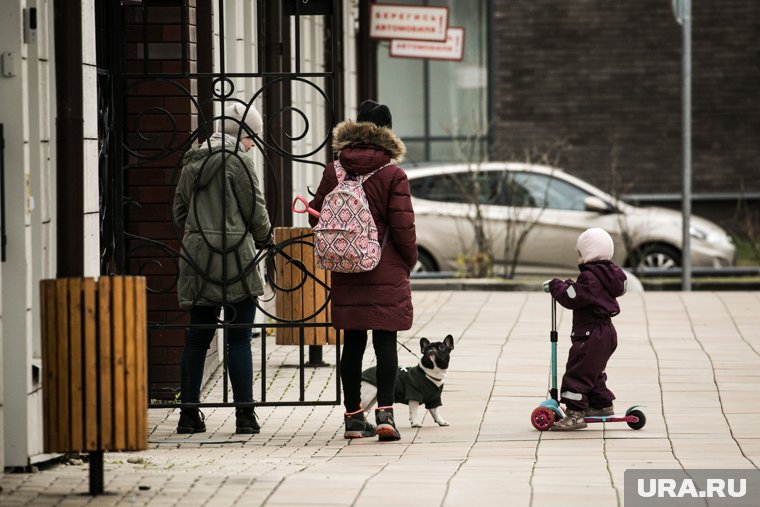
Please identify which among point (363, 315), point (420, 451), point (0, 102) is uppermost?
point (0, 102)

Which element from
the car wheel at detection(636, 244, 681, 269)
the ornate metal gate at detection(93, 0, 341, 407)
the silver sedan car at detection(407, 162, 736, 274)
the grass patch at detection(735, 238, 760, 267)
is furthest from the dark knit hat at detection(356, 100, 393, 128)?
the grass patch at detection(735, 238, 760, 267)

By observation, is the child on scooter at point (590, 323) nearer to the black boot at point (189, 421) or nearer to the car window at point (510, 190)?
the black boot at point (189, 421)

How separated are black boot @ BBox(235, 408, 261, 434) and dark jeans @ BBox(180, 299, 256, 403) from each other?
0.07 meters

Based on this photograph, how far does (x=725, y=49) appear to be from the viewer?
26438mm

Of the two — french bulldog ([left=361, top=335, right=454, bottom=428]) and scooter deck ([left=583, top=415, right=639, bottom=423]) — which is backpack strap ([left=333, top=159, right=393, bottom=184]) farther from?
scooter deck ([left=583, top=415, right=639, bottom=423])

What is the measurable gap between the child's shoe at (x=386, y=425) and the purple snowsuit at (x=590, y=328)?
956 millimetres

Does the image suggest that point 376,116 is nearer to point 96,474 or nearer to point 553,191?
point 96,474

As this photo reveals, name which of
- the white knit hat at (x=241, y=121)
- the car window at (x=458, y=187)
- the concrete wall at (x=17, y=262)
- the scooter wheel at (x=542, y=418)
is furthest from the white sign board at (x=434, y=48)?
the concrete wall at (x=17, y=262)

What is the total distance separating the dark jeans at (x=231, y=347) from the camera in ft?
28.1

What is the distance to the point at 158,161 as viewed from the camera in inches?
376

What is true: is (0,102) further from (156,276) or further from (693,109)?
(693,109)

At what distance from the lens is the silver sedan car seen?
17938 millimetres

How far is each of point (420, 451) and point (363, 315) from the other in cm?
77

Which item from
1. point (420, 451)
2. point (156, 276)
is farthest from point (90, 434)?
point (156, 276)
